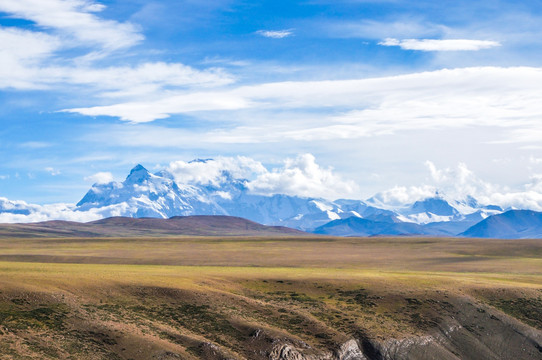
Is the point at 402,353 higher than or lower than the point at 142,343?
lower

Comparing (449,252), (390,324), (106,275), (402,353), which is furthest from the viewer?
(449,252)

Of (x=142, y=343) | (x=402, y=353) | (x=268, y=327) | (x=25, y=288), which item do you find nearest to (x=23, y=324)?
(x=25, y=288)

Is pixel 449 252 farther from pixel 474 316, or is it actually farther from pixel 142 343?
pixel 142 343

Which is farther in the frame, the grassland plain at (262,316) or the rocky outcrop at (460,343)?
the rocky outcrop at (460,343)

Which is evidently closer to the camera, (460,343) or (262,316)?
(262,316)

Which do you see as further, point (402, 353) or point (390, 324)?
point (390, 324)

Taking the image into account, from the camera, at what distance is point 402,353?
7594 cm

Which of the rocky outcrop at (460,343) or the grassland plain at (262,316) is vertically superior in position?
the grassland plain at (262,316)

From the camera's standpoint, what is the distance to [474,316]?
8700 cm

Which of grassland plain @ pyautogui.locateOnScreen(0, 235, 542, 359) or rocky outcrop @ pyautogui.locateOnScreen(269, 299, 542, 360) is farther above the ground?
grassland plain @ pyautogui.locateOnScreen(0, 235, 542, 359)

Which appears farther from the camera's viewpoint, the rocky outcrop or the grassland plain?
the rocky outcrop

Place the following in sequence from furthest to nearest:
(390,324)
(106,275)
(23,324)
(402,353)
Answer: (106,275), (390,324), (402,353), (23,324)

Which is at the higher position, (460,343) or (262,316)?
(262,316)

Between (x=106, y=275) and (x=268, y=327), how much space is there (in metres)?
27.1
